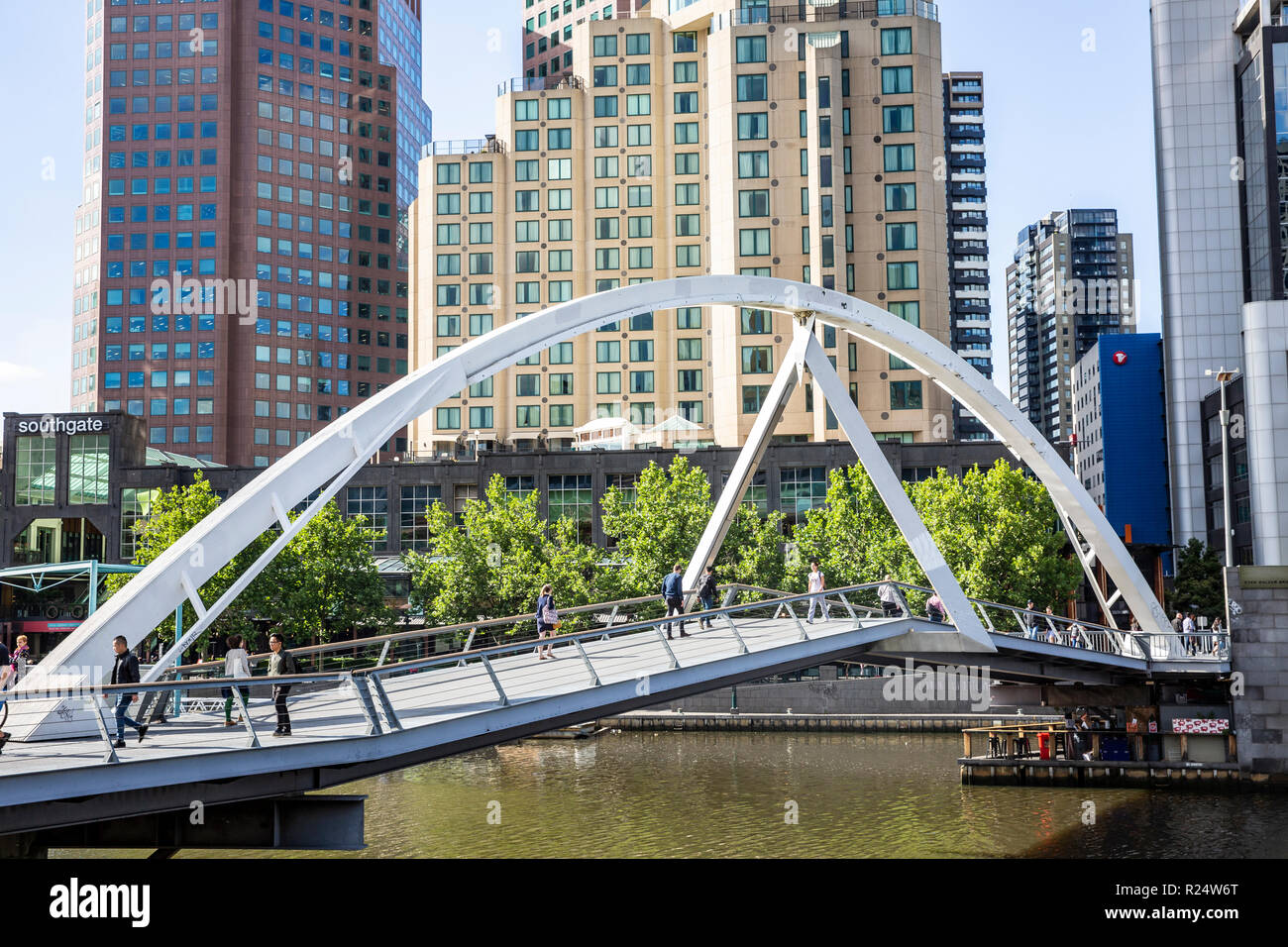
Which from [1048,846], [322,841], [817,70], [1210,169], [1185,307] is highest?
[817,70]

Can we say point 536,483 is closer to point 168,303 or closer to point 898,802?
point 898,802

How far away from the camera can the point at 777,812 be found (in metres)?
32.6

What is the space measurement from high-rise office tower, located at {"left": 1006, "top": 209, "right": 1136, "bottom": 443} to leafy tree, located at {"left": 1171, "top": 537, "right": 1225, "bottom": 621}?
12494cm

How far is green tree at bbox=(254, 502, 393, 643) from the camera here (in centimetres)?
4922

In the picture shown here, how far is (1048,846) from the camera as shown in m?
28.8

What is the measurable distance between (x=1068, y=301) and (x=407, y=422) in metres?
182

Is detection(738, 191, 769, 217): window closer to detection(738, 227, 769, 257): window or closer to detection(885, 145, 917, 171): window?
detection(738, 227, 769, 257): window

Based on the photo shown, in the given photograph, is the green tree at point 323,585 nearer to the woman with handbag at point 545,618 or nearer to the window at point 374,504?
the window at point 374,504

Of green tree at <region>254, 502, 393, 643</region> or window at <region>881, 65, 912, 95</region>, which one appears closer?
green tree at <region>254, 502, 393, 643</region>

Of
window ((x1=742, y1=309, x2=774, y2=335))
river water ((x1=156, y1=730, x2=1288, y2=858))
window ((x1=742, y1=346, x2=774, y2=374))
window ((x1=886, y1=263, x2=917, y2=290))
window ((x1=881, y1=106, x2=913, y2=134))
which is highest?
window ((x1=881, y1=106, x2=913, y2=134))

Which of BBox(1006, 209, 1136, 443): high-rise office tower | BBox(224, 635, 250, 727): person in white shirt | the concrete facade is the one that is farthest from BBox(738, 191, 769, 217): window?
BBox(1006, 209, 1136, 443): high-rise office tower

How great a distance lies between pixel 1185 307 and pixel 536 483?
38.4 m

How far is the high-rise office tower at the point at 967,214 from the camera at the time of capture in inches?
5960
